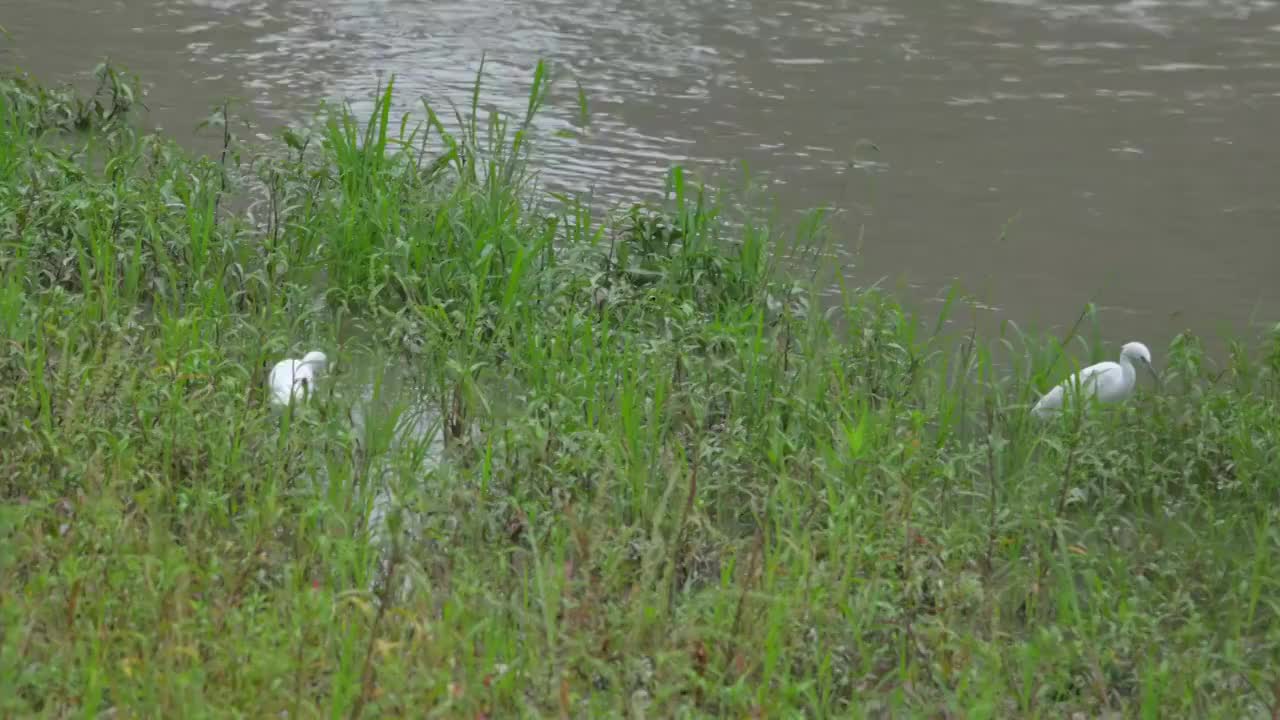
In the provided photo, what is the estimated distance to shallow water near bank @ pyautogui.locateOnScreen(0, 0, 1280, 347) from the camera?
6.14m

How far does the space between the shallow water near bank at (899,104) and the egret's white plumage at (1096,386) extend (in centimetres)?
93

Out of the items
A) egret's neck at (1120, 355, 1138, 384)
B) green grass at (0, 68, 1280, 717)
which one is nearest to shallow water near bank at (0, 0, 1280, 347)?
egret's neck at (1120, 355, 1138, 384)

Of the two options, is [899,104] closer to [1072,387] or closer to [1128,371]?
[1128,371]

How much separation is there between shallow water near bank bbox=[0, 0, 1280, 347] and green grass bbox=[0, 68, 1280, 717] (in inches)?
36.2

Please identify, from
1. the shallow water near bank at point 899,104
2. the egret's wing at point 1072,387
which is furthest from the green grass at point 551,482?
the shallow water near bank at point 899,104

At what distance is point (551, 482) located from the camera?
384cm

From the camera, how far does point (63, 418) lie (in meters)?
3.77

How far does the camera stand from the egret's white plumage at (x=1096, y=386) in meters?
4.37

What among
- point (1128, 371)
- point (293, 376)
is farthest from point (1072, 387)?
point (293, 376)

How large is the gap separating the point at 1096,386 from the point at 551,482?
153cm

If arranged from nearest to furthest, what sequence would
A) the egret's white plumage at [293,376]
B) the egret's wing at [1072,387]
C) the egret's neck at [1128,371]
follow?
the egret's white plumage at [293,376] → the egret's wing at [1072,387] → the egret's neck at [1128,371]

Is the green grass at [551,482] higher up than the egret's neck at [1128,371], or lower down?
lower down

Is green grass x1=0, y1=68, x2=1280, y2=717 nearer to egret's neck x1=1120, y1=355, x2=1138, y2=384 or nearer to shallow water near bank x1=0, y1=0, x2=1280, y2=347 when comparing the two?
egret's neck x1=1120, y1=355, x2=1138, y2=384

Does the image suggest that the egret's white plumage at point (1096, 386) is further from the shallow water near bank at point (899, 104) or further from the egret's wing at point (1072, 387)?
the shallow water near bank at point (899, 104)
